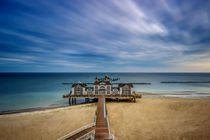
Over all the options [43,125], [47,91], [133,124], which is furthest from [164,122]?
[47,91]

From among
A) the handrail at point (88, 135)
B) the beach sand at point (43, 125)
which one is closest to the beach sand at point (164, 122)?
the handrail at point (88, 135)

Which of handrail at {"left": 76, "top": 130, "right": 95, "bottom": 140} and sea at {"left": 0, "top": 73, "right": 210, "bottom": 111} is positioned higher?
handrail at {"left": 76, "top": 130, "right": 95, "bottom": 140}

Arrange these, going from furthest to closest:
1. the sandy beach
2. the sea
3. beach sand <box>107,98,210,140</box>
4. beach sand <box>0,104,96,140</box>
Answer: the sea, beach sand <box>0,104,96,140</box>, the sandy beach, beach sand <box>107,98,210,140</box>

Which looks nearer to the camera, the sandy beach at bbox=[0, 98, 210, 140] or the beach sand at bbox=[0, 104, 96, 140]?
the sandy beach at bbox=[0, 98, 210, 140]

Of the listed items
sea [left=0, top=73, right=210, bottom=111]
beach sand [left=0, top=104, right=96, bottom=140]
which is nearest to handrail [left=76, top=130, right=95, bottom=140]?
beach sand [left=0, top=104, right=96, bottom=140]

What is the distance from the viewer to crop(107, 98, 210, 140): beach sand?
1156 cm

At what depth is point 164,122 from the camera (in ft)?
47.3

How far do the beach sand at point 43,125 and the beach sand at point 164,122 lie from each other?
15.6ft

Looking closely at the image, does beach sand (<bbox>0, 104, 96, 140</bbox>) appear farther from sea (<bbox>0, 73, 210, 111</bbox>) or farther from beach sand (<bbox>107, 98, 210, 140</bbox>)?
sea (<bbox>0, 73, 210, 111</bbox>)

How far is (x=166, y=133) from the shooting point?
12.0 m

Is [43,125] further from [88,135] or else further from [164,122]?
[164,122]

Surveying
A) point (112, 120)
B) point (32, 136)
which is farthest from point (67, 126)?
point (112, 120)

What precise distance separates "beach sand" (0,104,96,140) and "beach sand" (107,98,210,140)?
15.6 ft

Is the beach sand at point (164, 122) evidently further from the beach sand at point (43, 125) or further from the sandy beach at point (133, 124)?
the beach sand at point (43, 125)
